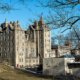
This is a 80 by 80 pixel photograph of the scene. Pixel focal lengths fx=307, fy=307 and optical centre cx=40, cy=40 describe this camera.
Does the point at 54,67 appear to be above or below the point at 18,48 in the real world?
below

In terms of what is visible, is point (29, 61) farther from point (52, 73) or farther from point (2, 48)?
point (52, 73)

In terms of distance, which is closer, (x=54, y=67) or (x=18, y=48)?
(x=54, y=67)

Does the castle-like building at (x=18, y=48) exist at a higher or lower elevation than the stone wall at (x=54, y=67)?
higher

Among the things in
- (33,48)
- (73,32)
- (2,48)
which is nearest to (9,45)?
(2,48)

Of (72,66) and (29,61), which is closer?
(72,66)

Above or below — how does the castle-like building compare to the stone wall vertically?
above

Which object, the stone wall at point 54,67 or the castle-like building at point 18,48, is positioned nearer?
the stone wall at point 54,67

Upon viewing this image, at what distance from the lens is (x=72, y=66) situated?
6094 centimetres

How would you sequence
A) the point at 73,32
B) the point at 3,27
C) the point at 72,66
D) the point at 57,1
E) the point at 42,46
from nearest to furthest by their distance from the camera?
the point at 57,1 < the point at 73,32 < the point at 72,66 < the point at 3,27 < the point at 42,46

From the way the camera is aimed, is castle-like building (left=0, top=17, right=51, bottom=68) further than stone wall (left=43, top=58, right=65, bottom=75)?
Yes

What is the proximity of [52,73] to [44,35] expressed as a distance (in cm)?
8335

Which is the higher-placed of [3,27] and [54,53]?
[3,27]

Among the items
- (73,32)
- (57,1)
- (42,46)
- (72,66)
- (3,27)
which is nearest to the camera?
(57,1)

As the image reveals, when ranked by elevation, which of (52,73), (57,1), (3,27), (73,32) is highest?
(3,27)
